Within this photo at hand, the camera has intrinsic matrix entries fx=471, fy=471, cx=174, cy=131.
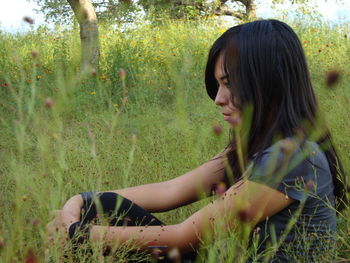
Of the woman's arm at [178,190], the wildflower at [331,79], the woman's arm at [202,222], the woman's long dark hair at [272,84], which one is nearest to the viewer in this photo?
the wildflower at [331,79]

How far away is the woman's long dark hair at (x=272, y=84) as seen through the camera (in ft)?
5.02

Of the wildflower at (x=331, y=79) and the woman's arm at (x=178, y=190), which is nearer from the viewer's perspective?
the wildflower at (x=331, y=79)

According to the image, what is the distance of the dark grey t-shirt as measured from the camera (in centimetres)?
138

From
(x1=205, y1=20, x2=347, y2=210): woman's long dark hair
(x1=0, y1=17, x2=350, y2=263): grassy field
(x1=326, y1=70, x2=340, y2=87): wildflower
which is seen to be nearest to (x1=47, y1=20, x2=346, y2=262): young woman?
(x1=205, y1=20, x2=347, y2=210): woman's long dark hair


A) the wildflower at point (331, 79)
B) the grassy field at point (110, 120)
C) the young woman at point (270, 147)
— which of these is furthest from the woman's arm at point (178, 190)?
the wildflower at point (331, 79)

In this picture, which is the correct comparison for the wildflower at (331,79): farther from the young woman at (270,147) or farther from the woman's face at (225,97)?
the woman's face at (225,97)

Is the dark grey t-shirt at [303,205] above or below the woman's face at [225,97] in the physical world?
below

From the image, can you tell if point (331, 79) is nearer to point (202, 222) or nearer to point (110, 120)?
point (202, 222)

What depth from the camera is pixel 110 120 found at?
344 cm

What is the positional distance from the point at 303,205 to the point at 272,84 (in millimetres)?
427

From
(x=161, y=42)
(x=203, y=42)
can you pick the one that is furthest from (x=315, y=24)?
(x=161, y=42)

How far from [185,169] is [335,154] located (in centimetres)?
131

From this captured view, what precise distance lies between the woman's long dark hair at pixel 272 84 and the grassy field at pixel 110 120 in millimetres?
193

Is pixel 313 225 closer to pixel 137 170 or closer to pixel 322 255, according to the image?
pixel 322 255
